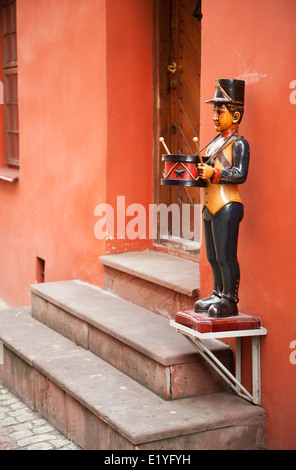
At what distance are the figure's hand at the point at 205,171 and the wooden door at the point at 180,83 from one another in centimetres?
221

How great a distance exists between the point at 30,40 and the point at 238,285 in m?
4.52

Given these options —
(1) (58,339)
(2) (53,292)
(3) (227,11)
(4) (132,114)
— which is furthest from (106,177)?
(3) (227,11)

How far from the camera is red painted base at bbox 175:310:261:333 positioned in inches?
155

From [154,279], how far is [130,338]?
694mm

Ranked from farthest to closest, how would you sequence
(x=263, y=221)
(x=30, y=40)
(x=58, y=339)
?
(x=30, y=40) < (x=58, y=339) < (x=263, y=221)

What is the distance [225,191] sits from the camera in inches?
154

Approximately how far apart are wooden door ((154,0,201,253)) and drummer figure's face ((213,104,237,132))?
202 cm

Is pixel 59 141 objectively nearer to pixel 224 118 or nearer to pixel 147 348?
pixel 147 348

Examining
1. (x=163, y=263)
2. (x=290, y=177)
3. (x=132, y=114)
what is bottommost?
(x=163, y=263)

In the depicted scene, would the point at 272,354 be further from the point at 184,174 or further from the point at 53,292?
the point at 53,292

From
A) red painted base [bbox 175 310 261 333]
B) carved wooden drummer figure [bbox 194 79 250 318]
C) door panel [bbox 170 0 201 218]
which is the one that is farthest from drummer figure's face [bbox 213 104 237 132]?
door panel [bbox 170 0 201 218]

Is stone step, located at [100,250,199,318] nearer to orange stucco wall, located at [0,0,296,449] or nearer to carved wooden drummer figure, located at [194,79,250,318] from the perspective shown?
orange stucco wall, located at [0,0,296,449]

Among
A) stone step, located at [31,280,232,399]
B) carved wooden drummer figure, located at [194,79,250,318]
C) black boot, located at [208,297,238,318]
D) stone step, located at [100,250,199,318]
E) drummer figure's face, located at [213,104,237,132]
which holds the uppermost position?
drummer figure's face, located at [213,104,237,132]

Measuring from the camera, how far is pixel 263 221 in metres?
4.05
